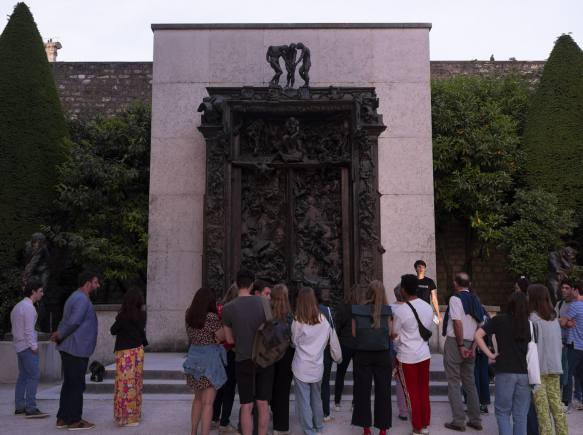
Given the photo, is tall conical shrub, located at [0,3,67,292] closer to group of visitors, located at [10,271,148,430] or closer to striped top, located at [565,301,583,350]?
group of visitors, located at [10,271,148,430]

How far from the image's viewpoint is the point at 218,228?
1120 centimetres

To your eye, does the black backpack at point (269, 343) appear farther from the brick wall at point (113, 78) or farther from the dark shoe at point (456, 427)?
the brick wall at point (113, 78)

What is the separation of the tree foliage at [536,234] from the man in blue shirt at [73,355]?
39.3ft

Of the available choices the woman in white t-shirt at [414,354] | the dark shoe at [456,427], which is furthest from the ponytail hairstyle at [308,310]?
the dark shoe at [456,427]

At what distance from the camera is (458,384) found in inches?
263

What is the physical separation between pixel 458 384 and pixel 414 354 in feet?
3.10

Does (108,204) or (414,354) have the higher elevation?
(108,204)

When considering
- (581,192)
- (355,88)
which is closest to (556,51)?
(581,192)

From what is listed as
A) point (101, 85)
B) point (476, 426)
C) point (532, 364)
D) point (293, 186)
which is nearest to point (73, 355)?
point (476, 426)

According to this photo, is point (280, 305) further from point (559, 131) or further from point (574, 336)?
point (559, 131)

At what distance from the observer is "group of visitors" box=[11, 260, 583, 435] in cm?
566

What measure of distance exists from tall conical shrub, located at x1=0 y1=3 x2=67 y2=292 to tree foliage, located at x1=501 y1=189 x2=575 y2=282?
1280cm

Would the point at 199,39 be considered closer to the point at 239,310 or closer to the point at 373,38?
the point at 373,38

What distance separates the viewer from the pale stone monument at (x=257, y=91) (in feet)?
39.5
